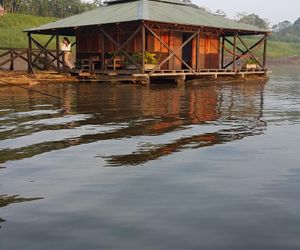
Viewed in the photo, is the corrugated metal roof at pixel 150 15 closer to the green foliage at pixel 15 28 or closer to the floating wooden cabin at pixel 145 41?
the floating wooden cabin at pixel 145 41

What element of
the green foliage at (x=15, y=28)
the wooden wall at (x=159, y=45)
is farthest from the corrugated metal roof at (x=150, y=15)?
the green foliage at (x=15, y=28)

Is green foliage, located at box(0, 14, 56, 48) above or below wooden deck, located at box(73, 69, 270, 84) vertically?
above

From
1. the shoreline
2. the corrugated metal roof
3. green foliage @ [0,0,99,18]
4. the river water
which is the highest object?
green foliage @ [0,0,99,18]

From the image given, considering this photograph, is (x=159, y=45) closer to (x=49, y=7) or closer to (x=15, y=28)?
(x=15, y=28)

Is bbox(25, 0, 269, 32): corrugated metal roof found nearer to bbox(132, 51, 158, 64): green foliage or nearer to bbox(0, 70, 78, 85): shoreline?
bbox(132, 51, 158, 64): green foliage

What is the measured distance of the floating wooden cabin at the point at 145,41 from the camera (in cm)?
2112

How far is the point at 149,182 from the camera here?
208 inches

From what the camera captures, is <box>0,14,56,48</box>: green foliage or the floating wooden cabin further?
<box>0,14,56,48</box>: green foliage

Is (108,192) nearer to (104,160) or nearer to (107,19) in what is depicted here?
(104,160)

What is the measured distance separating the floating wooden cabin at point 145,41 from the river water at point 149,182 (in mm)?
10692

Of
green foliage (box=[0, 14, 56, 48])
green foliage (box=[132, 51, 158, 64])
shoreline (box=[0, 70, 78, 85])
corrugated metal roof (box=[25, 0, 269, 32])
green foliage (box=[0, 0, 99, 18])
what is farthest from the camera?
green foliage (box=[0, 0, 99, 18])

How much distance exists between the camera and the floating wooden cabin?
21125 millimetres

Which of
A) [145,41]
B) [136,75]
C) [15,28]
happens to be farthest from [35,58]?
[15,28]

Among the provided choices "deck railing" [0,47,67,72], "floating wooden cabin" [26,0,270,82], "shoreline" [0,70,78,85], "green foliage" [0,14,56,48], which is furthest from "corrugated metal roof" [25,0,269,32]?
"green foliage" [0,14,56,48]
